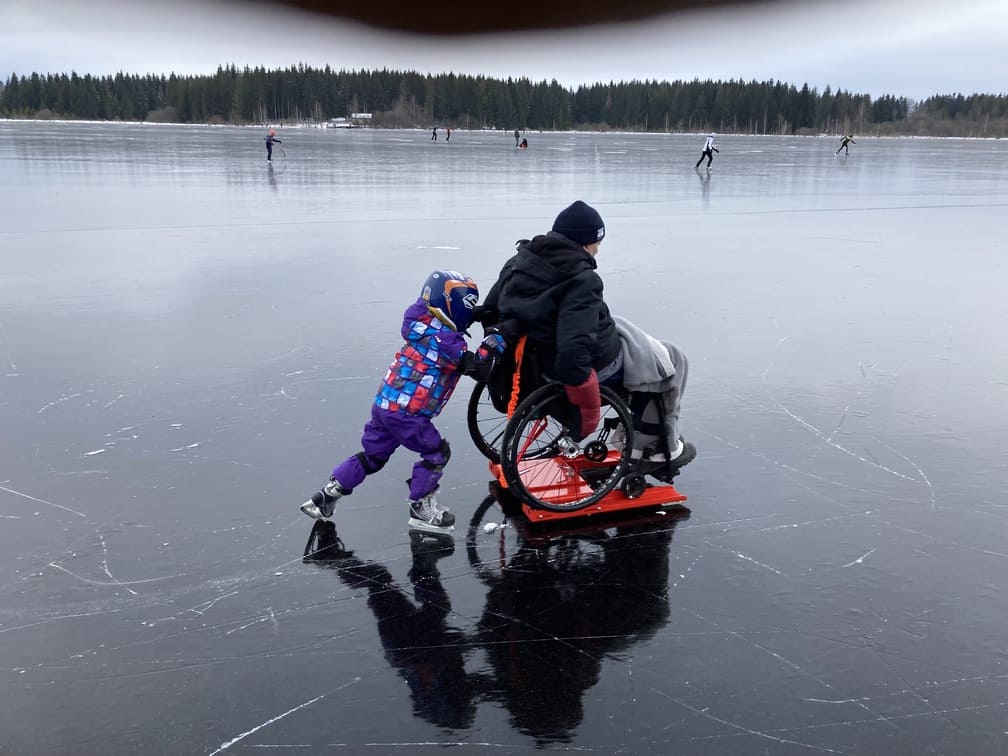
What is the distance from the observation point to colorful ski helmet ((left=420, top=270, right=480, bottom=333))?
3713 mm

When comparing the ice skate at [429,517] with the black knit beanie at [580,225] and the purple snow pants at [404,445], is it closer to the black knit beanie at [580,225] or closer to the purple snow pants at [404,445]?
the purple snow pants at [404,445]

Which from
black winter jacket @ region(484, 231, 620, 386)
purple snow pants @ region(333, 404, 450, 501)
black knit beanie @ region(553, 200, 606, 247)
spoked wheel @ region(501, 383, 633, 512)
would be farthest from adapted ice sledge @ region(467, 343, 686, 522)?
black knit beanie @ region(553, 200, 606, 247)

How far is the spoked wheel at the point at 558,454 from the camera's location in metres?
3.94

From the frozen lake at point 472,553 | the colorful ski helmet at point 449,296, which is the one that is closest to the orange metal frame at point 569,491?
the frozen lake at point 472,553

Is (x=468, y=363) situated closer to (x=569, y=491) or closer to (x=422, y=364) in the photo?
(x=422, y=364)

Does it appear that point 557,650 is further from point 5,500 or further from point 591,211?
point 5,500

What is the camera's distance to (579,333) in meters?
3.62

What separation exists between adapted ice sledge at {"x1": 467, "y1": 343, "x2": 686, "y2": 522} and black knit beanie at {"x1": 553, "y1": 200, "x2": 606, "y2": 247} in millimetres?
573

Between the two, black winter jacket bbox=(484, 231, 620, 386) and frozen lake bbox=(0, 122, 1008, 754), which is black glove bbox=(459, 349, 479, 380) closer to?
black winter jacket bbox=(484, 231, 620, 386)

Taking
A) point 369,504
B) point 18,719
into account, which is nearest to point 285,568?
point 369,504

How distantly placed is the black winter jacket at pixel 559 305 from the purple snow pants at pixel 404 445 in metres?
0.60

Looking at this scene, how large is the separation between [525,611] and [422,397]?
1.10 m

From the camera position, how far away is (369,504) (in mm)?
4215

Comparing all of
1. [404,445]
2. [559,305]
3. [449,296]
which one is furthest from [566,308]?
[404,445]
